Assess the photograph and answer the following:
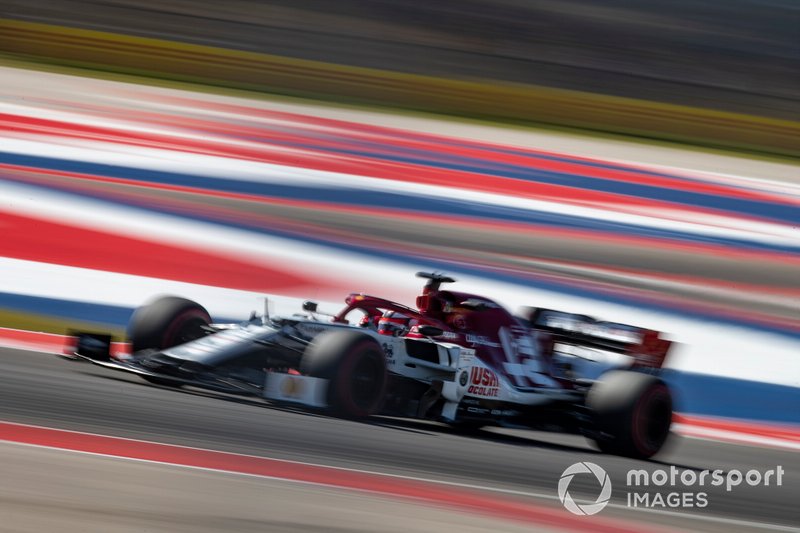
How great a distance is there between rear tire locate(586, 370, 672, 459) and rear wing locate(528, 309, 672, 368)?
1.74 ft

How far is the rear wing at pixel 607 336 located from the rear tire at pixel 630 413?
20.9 inches

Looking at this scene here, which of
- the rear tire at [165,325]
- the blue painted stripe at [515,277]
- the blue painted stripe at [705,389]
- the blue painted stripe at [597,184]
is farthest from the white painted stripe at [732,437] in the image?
the blue painted stripe at [597,184]

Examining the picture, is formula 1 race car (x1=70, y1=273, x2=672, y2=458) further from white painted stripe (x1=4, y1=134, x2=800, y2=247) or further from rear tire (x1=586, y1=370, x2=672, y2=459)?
white painted stripe (x1=4, y1=134, x2=800, y2=247)

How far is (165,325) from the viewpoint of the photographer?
629 cm

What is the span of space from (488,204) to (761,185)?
440 cm

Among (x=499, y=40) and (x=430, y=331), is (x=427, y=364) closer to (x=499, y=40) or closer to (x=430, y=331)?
(x=430, y=331)

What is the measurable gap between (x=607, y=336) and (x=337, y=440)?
108 inches

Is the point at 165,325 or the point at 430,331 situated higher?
the point at 430,331

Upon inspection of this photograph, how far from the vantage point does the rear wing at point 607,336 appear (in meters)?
7.24

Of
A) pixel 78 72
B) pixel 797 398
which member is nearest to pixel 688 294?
pixel 797 398

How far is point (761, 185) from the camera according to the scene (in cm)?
1433

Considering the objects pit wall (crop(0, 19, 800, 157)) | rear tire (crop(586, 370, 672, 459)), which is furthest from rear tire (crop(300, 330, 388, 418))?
pit wall (crop(0, 19, 800, 157))

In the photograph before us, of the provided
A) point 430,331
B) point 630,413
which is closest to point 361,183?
point 430,331

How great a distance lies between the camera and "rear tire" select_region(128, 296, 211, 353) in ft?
20.6
